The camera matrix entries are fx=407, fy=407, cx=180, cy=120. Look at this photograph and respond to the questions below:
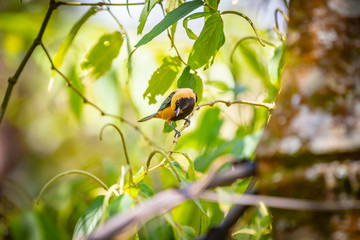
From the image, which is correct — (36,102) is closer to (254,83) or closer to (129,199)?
(254,83)

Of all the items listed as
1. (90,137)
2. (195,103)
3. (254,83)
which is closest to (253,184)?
(195,103)

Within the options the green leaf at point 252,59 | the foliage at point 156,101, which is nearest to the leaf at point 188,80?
the foliage at point 156,101

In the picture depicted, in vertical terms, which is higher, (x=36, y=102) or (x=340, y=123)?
(x=340, y=123)

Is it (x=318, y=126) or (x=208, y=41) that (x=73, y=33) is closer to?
(x=208, y=41)

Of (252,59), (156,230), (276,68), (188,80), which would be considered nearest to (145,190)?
(156,230)

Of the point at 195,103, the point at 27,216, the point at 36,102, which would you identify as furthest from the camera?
the point at 36,102

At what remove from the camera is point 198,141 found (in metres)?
0.91

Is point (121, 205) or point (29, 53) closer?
point (121, 205)

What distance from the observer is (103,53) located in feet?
2.02

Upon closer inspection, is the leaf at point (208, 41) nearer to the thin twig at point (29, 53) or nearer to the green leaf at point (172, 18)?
the green leaf at point (172, 18)

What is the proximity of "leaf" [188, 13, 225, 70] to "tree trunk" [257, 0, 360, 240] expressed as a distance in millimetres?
156

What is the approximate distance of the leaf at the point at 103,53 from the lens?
608mm

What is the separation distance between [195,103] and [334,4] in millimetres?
245

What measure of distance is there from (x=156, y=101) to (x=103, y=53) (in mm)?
126
